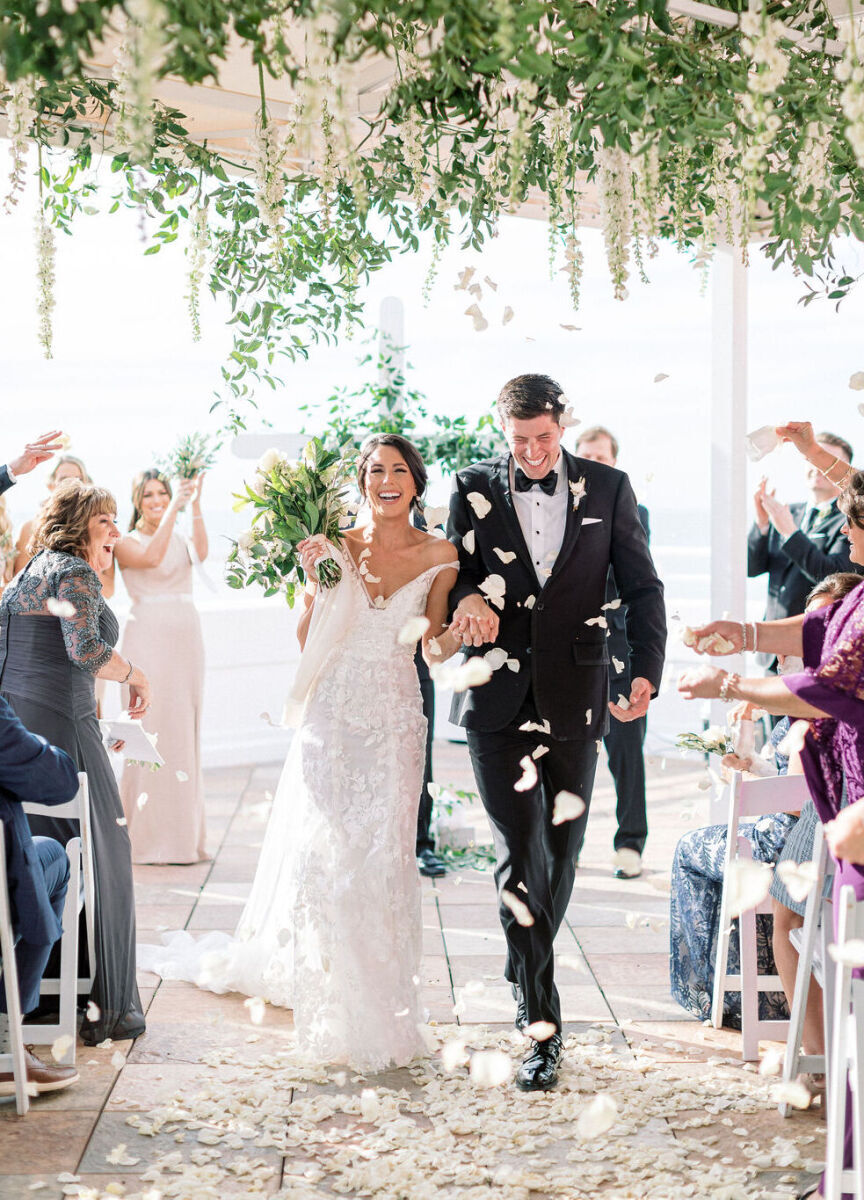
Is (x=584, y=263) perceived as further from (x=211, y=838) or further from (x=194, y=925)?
(x=211, y=838)

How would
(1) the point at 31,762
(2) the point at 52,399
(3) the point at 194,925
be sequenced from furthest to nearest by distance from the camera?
(2) the point at 52,399 < (3) the point at 194,925 < (1) the point at 31,762

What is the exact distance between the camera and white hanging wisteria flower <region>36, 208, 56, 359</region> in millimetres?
2852

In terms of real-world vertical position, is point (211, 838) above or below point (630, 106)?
below

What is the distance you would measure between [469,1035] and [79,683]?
5.14 feet

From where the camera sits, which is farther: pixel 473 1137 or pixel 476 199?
pixel 476 199

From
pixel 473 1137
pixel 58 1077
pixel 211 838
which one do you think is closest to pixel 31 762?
pixel 58 1077

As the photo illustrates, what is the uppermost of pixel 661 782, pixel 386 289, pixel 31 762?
pixel 386 289

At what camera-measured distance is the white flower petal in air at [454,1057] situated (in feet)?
10.6

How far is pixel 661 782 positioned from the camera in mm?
7605

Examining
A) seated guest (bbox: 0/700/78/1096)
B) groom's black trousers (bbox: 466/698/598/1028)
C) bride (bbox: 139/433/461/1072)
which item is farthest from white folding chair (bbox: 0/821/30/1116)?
groom's black trousers (bbox: 466/698/598/1028)

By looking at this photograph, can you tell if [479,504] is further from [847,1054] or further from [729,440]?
[729,440]

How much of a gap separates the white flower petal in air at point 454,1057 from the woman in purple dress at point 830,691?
1038mm

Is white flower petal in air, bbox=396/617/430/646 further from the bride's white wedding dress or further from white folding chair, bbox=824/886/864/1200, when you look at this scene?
white folding chair, bbox=824/886/864/1200

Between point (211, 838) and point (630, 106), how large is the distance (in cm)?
453
